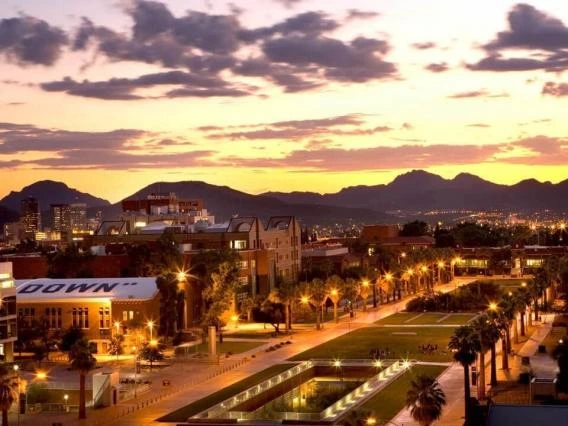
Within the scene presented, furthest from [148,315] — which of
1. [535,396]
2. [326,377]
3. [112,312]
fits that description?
[535,396]

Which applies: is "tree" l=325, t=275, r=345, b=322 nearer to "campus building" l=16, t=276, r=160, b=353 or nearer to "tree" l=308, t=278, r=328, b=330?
"tree" l=308, t=278, r=328, b=330

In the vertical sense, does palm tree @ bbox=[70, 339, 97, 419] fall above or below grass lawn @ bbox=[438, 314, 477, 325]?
above

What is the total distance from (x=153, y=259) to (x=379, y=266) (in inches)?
2101

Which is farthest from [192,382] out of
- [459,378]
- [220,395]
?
[459,378]

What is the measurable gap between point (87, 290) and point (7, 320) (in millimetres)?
19456

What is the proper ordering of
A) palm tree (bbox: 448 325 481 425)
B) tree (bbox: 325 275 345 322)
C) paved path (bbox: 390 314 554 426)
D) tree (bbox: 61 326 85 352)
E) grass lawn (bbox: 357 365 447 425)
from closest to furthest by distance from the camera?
paved path (bbox: 390 314 554 426)
palm tree (bbox: 448 325 481 425)
grass lawn (bbox: 357 365 447 425)
tree (bbox: 61 326 85 352)
tree (bbox: 325 275 345 322)

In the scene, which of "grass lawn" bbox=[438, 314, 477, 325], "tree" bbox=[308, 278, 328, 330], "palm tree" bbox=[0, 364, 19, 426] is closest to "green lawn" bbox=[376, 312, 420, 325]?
"grass lawn" bbox=[438, 314, 477, 325]

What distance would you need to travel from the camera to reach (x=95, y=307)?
10956 centimetres

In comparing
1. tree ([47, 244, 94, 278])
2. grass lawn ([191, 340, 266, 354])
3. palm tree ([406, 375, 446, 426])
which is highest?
tree ([47, 244, 94, 278])

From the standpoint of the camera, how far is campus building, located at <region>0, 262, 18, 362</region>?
302 feet

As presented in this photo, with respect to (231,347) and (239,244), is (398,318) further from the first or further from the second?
(239,244)

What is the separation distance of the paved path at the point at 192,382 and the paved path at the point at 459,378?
16.2 meters

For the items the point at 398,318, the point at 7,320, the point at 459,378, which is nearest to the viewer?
the point at 459,378

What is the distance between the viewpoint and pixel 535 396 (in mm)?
Answer: 67375
